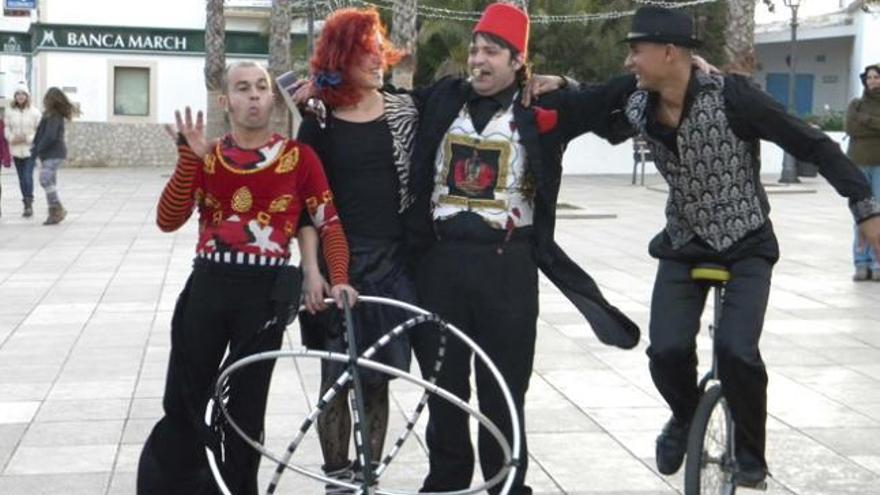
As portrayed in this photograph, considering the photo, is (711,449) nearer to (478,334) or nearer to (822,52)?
(478,334)

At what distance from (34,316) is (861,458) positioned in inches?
277

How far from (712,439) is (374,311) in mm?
1322

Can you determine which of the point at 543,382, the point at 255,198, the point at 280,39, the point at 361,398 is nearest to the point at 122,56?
the point at 280,39

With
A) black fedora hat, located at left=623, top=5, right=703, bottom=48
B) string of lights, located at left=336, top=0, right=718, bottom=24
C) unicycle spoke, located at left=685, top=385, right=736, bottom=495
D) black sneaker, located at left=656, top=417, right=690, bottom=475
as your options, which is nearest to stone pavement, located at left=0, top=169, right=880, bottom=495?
black sneaker, located at left=656, top=417, right=690, bottom=475

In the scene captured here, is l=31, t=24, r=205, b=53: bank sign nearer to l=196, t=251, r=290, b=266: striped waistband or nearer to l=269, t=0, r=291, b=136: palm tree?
l=269, t=0, r=291, b=136: palm tree

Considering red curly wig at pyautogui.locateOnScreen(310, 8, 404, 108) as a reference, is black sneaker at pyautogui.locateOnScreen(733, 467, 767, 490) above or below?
below

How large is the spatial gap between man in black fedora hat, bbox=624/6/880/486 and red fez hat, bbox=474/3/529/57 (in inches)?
15.6

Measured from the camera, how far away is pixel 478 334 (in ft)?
20.2

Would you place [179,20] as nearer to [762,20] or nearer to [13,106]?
[762,20]

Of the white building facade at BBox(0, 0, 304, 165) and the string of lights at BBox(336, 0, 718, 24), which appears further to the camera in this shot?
the white building facade at BBox(0, 0, 304, 165)

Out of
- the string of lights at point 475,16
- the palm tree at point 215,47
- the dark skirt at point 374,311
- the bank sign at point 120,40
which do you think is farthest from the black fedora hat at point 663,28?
the bank sign at point 120,40

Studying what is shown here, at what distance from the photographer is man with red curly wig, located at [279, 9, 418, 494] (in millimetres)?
6125

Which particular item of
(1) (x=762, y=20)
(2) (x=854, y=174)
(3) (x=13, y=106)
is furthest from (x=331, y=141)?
(1) (x=762, y=20)

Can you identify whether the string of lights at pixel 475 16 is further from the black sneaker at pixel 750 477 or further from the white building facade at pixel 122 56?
the black sneaker at pixel 750 477
